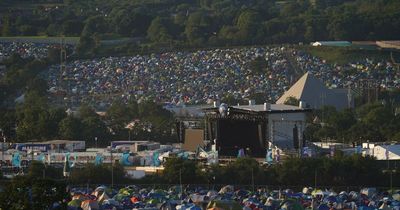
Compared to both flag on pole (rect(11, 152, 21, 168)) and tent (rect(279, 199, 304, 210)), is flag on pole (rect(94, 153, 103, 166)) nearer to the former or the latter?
flag on pole (rect(11, 152, 21, 168))

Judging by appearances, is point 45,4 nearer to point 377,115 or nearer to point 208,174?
point 377,115

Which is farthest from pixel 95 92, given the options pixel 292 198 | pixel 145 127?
pixel 292 198

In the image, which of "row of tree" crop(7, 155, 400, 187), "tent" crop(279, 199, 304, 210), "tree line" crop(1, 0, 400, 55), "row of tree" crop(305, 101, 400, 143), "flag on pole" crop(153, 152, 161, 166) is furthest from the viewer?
"tree line" crop(1, 0, 400, 55)

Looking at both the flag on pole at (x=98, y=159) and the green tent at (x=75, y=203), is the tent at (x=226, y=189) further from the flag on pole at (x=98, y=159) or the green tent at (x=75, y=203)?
the flag on pole at (x=98, y=159)

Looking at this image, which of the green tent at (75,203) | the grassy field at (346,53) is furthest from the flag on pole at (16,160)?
the grassy field at (346,53)

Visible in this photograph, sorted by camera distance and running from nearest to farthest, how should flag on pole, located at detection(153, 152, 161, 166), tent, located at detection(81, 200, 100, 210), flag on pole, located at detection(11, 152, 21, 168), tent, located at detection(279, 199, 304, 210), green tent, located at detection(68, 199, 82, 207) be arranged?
green tent, located at detection(68, 199, 82, 207)
tent, located at detection(81, 200, 100, 210)
tent, located at detection(279, 199, 304, 210)
flag on pole, located at detection(11, 152, 21, 168)
flag on pole, located at detection(153, 152, 161, 166)

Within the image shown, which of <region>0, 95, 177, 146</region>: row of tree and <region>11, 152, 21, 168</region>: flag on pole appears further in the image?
<region>0, 95, 177, 146</region>: row of tree

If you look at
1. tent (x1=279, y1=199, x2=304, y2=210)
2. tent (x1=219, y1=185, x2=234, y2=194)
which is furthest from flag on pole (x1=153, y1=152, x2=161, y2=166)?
tent (x1=279, y1=199, x2=304, y2=210)
